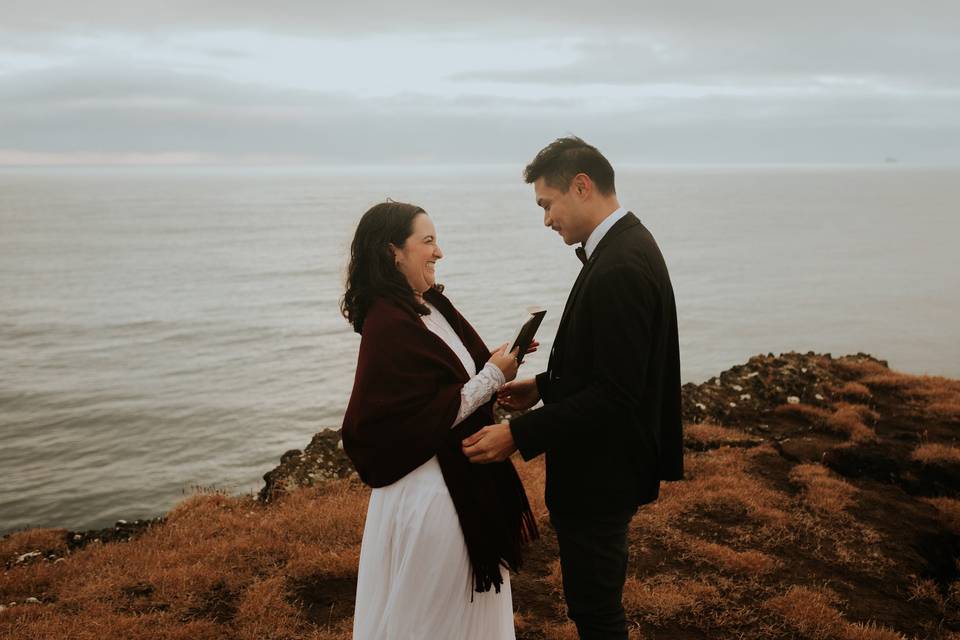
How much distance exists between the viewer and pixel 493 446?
3.60m

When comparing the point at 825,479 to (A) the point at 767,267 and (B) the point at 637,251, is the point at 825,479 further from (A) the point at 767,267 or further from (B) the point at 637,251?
Answer: (A) the point at 767,267

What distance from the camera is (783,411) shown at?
37.1 ft

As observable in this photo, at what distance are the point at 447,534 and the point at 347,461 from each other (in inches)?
263

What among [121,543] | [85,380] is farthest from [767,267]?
[121,543]

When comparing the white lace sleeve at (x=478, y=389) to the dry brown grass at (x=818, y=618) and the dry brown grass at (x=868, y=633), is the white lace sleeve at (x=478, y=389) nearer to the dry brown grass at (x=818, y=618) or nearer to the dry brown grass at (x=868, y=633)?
the dry brown grass at (x=818, y=618)

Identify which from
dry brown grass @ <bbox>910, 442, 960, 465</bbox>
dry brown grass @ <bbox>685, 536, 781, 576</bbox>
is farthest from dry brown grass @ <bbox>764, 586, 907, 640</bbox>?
dry brown grass @ <bbox>910, 442, 960, 465</bbox>

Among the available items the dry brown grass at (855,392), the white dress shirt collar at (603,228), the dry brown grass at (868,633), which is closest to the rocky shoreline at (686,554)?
the dry brown grass at (868,633)

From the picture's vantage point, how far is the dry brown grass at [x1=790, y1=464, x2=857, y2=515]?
25.2 ft

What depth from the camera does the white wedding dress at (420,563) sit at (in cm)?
361

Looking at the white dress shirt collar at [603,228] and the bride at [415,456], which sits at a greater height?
the white dress shirt collar at [603,228]

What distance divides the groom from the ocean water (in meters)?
1.42

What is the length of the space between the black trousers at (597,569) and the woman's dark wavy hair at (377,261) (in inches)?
56.2

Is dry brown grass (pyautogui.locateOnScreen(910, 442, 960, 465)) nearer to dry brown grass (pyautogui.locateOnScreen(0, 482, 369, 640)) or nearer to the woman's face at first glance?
dry brown grass (pyautogui.locateOnScreen(0, 482, 369, 640))

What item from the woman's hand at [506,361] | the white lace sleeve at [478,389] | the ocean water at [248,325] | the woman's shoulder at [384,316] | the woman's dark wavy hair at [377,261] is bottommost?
the ocean water at [248,325]
